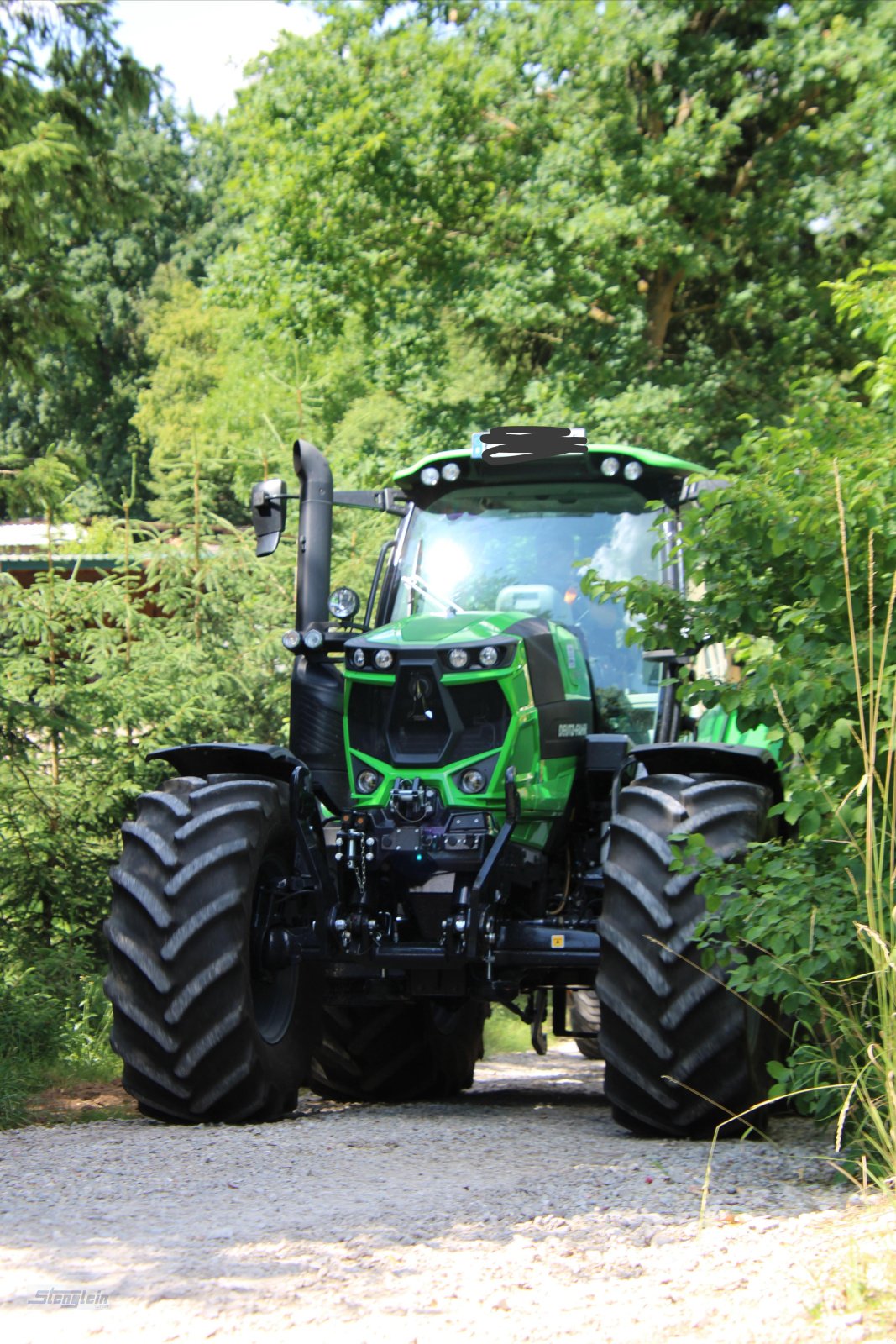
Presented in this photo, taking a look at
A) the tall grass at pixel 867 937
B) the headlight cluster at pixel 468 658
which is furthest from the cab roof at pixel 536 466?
the tall grass at pixel 867 937

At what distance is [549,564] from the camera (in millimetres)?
7777

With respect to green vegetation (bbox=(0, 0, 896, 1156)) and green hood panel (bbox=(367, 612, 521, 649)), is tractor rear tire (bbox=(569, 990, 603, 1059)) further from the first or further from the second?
green hood panel (bbox=(367, 612, 521, 649))

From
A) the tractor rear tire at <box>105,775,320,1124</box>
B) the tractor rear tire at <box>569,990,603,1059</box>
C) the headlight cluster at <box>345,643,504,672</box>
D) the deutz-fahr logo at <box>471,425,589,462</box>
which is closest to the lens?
the tractor rear tire at <box>105,775,320,1124</box>

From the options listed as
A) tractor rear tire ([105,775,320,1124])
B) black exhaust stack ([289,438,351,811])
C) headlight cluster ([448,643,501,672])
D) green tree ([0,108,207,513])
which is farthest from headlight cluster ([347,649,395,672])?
green tree ([0,108,207,513])

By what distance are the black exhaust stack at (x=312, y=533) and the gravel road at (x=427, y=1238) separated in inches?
94.5

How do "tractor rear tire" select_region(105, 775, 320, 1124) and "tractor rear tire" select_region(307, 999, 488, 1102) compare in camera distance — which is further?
"tractor rear tire" select_region(307, 999, 488, 1102)

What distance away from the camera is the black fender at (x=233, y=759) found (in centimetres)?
693

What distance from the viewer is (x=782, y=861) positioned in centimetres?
524

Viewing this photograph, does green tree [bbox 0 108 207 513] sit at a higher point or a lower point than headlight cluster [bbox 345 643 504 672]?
higher

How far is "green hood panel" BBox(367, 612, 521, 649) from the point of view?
682 centimetres

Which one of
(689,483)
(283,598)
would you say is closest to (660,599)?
(689,483)

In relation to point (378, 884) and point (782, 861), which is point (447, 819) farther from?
point (782, 861)

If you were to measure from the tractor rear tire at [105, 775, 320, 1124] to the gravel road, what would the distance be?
0.22m

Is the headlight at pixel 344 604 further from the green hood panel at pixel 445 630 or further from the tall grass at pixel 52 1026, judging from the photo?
the tall grass at pixel 52 1026
